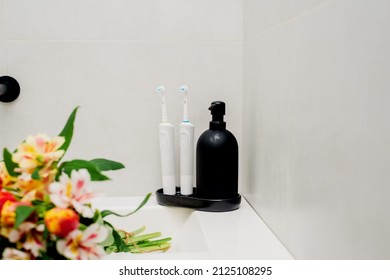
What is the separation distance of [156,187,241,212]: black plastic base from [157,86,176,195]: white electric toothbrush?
0.04 m

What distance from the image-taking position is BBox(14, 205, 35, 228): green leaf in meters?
0.34

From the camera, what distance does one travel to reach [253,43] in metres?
1.05

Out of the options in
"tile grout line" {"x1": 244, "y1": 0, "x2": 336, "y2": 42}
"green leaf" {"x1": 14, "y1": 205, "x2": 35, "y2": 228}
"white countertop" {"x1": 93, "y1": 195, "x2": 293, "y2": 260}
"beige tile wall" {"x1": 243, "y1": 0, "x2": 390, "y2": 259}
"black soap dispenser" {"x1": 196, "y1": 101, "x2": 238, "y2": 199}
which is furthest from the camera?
"black soap dispenser" {"x1": 196, "y1": 101, "x2": 238, "y2": 199}

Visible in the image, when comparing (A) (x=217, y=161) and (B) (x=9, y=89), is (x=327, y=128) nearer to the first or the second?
(A) (x=217, y=161)

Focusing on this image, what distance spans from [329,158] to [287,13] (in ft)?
1.01

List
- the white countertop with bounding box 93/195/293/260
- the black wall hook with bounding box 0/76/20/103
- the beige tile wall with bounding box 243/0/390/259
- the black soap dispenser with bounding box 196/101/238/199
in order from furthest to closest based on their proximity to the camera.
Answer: the black wall hook with bounding box 0/76/20/103
the black soap dispenser with bounding box 196/101/238/199
the white countertop with bounding box 93/195/293/260
the beige tile wall with bounding box 243/0/390/259

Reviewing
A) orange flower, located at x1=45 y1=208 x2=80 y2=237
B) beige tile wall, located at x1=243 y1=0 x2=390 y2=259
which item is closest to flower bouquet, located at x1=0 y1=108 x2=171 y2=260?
orange flower, located at x1=45 y1=208 x2=80 y2=237

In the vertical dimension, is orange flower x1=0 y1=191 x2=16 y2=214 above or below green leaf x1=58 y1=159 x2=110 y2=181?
below

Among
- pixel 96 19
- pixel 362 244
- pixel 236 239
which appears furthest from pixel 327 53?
pixel 96 19

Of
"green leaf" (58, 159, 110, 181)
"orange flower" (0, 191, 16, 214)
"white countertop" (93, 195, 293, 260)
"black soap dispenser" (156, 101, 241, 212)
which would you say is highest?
"green leaf" (58, 159, 110, 181)

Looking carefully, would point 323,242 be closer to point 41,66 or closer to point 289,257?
point 289,257

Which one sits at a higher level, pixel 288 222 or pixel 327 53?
pixel 327 53

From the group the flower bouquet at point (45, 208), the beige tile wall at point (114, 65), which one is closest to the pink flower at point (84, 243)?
the flower bouquet at point (45, 208)

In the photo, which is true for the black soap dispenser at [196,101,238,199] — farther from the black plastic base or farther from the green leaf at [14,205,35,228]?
the green leaf at [14,205,35,228]
